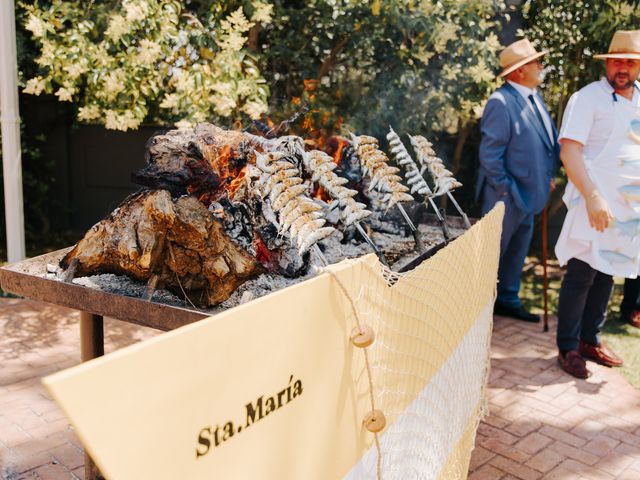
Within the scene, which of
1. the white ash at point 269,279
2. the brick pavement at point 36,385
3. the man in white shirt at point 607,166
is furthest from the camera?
the man in white shirt at point 607,166

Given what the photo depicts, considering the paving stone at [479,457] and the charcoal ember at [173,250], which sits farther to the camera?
the paving stone at [479,457]

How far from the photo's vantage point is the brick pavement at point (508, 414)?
3.32 metres

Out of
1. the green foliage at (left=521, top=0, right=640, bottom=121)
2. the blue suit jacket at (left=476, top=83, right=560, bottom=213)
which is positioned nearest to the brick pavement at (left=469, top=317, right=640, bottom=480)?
the blue suit jacket at (left=476, top=83, right=560, bottom=213)

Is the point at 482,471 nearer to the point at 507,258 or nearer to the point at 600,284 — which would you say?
the point at 600,284

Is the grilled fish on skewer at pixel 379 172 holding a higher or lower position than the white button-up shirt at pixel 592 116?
lower

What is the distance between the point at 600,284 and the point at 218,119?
348 cm

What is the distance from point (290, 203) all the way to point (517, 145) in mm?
3281

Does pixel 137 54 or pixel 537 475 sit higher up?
pixel 137 54

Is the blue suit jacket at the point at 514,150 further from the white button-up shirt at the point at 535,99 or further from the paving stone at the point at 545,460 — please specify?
the paving stone at the point at 545,460

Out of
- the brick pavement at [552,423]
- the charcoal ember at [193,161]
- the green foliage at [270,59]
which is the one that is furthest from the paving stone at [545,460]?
the green foliage at [270,59]

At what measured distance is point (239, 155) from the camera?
297 cm

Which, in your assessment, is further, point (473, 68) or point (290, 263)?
point (473, 68)

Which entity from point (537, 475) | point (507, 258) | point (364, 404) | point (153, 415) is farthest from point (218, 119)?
point (153, 415)

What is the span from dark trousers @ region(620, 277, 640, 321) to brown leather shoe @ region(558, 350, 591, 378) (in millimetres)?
1399
